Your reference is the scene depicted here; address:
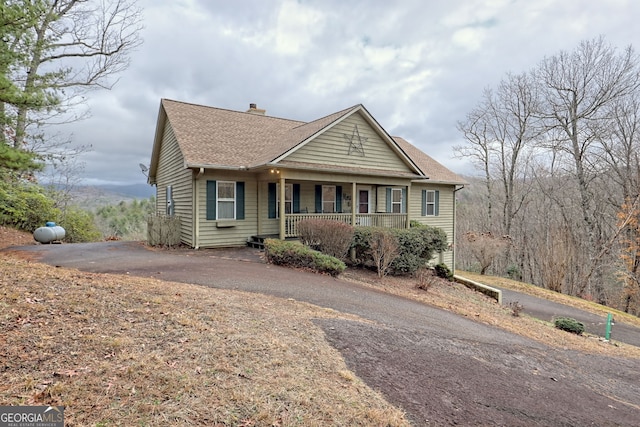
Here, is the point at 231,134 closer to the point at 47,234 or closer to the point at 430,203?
the point at 47,234

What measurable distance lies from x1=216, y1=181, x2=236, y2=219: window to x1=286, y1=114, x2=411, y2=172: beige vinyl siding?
8.89 feet

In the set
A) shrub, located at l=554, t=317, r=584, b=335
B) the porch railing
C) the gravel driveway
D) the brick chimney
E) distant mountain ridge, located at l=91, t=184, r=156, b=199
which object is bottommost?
shrub, located at l=554, t=317, r=584, b=335

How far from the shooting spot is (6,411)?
2307 mm

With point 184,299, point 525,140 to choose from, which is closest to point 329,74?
point 525,140

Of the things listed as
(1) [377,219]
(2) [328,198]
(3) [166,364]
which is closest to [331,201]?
(2) [328,198]

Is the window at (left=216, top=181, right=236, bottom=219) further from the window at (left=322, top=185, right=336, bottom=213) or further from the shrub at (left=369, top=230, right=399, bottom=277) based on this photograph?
the shrub at (left=369, top=230, right=399, bottom=277)

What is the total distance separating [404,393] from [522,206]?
26.9 meters

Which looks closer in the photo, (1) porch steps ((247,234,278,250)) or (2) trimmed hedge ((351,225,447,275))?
(2) trimmed hedge ((351,225,447,275))

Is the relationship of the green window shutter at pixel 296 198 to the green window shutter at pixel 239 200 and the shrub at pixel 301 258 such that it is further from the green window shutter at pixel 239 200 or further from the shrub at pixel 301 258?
the shrub at pixel 301 258

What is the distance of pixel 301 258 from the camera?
9.59m

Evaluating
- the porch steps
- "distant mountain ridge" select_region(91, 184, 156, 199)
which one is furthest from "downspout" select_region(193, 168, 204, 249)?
"distant mountain ridge" select_region(91, 184, 156, 199)

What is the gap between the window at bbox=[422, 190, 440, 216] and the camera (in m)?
17.8

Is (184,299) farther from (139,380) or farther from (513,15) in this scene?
(513,15)

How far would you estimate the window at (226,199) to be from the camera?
1233 cm
